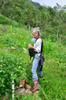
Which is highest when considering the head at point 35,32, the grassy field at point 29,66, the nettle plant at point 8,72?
the head at point 35,32

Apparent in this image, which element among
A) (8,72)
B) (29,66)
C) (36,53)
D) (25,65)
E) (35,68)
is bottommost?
(29,66)

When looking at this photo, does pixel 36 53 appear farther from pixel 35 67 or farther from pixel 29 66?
pixel 29 66

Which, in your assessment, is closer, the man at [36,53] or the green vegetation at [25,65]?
the green vegetation at [25,65]

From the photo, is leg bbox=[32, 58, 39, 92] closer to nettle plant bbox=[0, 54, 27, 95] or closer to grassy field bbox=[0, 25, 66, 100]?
grassy field bbox=[0, 25, 66, 100]

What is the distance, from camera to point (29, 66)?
11695mm

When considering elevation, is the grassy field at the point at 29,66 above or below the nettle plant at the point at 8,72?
below

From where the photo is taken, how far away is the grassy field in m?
9.56

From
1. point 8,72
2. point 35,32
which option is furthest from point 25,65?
point 8,72

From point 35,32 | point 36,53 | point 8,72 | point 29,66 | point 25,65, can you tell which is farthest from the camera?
point 29,66

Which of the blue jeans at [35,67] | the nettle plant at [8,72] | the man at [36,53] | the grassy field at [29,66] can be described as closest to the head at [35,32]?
the man at [36,53]

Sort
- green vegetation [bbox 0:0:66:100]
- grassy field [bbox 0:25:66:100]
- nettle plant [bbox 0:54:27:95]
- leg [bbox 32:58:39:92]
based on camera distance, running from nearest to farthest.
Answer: nettle plant [bbox 0:54:27:95]
green vegetation [bbox 0:0:66:100]
grassy field [bbox 0:25:66:100]
leg [bbox 32:58:39:92]

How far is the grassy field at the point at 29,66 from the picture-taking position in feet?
31.4

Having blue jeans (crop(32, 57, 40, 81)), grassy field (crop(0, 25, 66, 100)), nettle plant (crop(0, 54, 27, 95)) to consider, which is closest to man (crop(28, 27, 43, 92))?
blue jeans (crop(32, 57, 40, 81))

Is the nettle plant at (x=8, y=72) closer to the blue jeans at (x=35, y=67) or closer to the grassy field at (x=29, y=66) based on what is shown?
the grassy field at (x=29, y=66)
